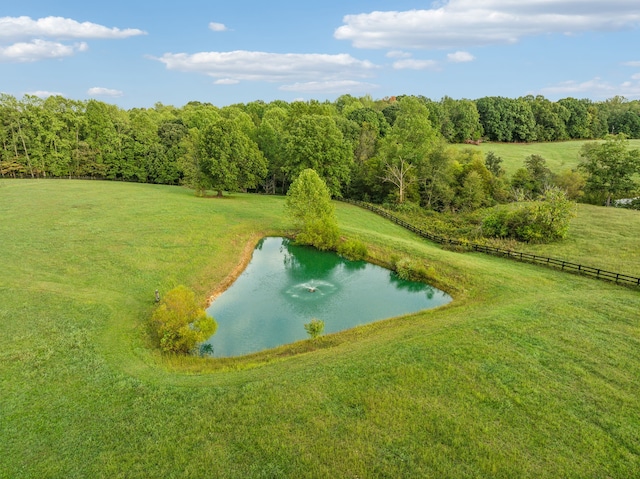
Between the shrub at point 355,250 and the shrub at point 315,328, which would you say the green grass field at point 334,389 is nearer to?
the shrub at point 315,328

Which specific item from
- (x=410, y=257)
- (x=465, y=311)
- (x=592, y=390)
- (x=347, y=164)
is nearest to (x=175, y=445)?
(x=592, y=390)

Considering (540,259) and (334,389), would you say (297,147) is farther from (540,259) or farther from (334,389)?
(334,389)

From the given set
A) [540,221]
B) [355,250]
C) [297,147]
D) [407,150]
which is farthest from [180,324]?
[407,150]

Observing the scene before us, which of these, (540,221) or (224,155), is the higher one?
(224,155)

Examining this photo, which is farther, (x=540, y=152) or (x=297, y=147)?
(x=540, y=152)

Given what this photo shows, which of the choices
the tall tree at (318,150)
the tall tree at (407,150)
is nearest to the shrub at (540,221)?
the tall tree at (407,150)
